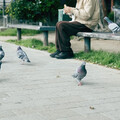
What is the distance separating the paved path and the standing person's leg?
67 cm

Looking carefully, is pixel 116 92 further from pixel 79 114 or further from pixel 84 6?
pixel 84 6

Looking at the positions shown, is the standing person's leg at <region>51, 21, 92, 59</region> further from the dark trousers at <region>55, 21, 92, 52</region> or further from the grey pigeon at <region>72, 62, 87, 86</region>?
the grey pigeon at <region>72, 62, 87, 86</region>

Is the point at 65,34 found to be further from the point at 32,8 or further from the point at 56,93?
the point at 32,8

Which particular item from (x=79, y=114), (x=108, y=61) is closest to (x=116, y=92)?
(x=79, y=114)

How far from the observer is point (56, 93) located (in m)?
5.21

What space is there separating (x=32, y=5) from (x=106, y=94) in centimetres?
1180

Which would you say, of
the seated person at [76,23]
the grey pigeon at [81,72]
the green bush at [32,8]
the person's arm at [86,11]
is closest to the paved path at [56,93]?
the grey pigeon at [81,72]

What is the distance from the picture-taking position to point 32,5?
1647 cm

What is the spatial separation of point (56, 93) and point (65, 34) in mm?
3538

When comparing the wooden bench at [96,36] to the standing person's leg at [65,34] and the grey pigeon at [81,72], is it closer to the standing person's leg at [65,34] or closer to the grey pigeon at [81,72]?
the standing person's leg at [65,34]

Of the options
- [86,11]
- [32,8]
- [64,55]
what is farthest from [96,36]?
[32,8]

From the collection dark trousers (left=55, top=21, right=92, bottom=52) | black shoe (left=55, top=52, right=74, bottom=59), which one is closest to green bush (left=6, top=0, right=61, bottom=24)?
dark trousers (left=55, top=21, right=92, bottom=52)

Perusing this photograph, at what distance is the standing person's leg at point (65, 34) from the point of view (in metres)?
8.53

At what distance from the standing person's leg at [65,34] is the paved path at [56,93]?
673mm
